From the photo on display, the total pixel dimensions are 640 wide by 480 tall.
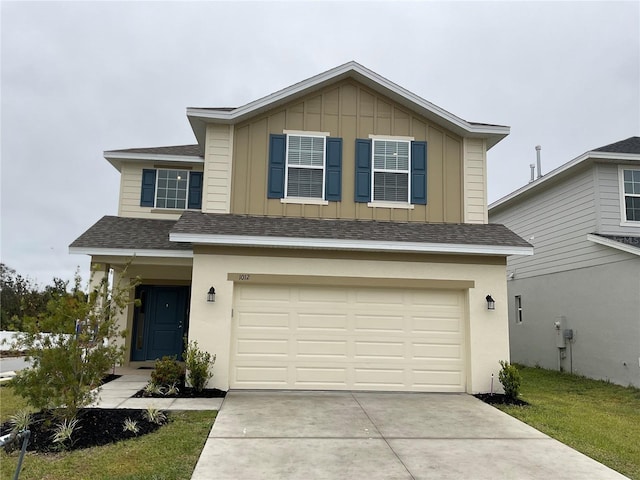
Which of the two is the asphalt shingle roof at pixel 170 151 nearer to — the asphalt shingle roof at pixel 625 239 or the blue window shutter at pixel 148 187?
the blue window shutter at pixel 148 187

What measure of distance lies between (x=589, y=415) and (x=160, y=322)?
10010 millimetres

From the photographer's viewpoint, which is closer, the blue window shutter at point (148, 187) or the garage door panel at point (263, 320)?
the garage door panel at point (263, 320)

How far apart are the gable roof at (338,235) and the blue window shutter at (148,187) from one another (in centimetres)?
306

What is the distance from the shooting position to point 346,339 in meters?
9.62

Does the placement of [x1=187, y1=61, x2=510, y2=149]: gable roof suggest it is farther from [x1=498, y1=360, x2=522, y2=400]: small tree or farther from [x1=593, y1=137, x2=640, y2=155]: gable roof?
[x1=498, y1=360, x2=522, y2=400]: small tree

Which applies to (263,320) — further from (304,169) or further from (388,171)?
(388,171)

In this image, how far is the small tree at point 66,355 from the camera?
610cm

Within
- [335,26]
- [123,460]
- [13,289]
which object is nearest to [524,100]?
[335,26]

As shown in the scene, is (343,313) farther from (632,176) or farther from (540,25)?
(540,25)

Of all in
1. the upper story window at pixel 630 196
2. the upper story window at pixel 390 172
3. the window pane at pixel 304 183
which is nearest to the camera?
the window pane at pixel 304 183

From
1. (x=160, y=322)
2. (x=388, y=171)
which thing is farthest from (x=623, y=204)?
(x=160, y=322)

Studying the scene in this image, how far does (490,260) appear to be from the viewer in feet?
32.2

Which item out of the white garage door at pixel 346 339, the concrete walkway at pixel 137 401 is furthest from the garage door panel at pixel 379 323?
the concrete walkway at pixel 137 401

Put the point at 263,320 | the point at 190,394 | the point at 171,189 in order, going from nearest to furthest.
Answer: the point at 190,394 → the point at 263,320 → the point at 171,189
